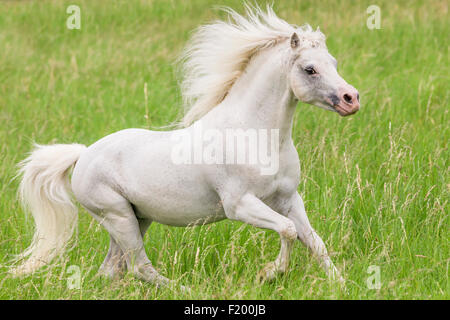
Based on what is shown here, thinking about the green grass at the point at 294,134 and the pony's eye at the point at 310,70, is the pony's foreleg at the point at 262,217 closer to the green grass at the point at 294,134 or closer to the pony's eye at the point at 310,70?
the green grass at the point at 294,134

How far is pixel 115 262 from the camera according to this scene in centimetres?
449

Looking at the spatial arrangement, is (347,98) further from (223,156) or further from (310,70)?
(223,156)

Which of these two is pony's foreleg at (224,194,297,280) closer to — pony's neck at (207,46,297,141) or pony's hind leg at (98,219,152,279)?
pony's neck at (207,46,297,141)

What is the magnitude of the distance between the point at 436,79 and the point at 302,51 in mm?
4421

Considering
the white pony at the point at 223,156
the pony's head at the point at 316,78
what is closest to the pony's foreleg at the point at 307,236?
the white pony at the point at 223,156

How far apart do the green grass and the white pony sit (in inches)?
8.7

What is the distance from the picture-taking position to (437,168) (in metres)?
5.25

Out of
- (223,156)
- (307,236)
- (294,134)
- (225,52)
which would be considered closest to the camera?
(223,156)

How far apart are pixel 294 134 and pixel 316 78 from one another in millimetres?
2968

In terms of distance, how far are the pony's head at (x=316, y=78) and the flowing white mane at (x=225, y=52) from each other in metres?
0.08

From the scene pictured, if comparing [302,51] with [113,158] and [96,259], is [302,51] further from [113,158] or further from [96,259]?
[96,259]

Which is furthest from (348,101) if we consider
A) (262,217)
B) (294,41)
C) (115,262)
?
(115,262)

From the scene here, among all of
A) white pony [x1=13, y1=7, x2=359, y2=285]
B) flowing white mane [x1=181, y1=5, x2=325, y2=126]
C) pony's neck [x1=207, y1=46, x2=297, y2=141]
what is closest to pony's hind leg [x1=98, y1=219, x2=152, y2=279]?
white pony [x1=13, y1=7, x2=359, y2=285]

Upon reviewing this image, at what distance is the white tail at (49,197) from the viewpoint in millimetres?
4660
